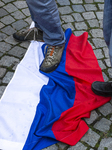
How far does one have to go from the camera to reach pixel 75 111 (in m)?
2.00

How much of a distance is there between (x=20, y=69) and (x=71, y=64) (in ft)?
2.39

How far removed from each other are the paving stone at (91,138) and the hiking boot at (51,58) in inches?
39.3

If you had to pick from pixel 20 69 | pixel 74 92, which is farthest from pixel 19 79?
pixel 74 92

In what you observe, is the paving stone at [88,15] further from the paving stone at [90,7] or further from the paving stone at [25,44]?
the paving stone at [25,44]

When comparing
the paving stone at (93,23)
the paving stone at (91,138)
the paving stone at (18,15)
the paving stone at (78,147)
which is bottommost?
the paving stone at (91,138)

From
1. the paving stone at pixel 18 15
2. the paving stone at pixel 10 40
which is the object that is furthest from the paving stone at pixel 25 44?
the paving stone at pixel 18 15

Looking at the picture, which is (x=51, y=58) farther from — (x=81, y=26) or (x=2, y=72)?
(x=81, y=26)

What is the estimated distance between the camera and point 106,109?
2.12 meters

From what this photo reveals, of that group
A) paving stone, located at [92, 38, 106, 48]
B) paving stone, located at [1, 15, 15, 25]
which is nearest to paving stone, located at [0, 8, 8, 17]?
paving stone, located at [1, 15, 15, 25]

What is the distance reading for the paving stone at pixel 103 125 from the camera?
193 cm

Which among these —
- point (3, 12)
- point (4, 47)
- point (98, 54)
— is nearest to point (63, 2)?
point (3, 12)

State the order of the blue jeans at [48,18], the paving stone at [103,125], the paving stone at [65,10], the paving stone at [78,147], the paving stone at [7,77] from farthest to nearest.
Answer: the paving stone at [65,10], the paving stone at [7,77], the blue jeans at [48,18], the paving stone at [103,125], the paving stone at [78,147]

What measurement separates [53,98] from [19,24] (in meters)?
1.82

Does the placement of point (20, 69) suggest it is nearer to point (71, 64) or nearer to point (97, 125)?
point (71, 64)
